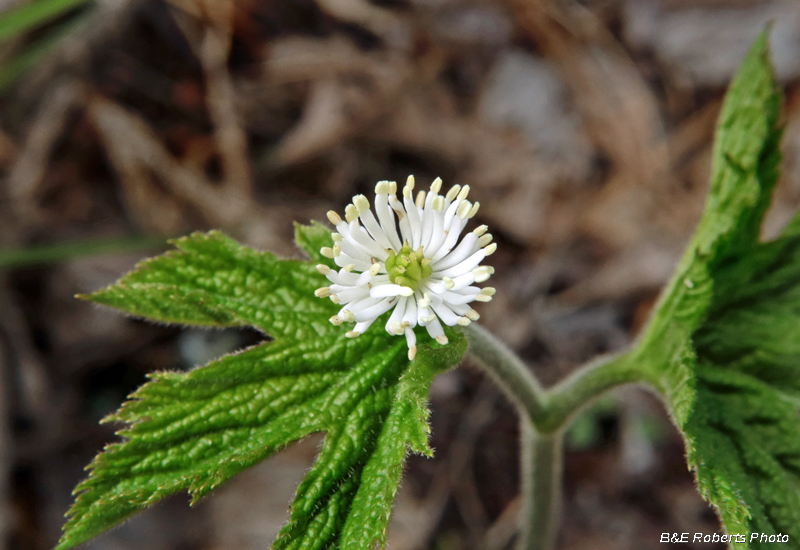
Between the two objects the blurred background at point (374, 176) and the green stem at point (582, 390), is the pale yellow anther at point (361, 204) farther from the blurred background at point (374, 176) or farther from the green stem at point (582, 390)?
the blurred background at point (374, 176)

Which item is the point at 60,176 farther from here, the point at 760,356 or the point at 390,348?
the point at 760,356

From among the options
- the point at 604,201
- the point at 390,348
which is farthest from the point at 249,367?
the point at 604,201

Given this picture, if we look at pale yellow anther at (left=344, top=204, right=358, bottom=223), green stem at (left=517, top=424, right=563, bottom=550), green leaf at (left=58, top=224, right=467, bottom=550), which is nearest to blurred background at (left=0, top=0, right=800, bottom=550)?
green stem at (left=517, top=424, right=563, bottom=550)

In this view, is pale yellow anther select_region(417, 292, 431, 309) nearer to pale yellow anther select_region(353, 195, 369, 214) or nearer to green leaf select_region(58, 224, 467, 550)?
green leaf select_region(58, 224, 467, 550)

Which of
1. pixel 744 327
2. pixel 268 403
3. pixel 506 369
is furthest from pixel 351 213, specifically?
pixel 744 327

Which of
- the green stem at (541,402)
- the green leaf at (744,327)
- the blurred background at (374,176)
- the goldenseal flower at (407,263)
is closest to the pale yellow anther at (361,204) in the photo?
the goldenseal flower at (407,263)
